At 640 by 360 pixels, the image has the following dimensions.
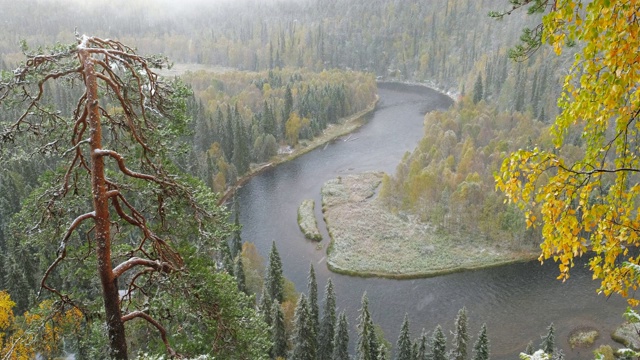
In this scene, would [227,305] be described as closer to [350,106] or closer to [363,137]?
[363,137]

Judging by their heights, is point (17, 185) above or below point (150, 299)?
below

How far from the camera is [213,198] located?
10133 millimetres

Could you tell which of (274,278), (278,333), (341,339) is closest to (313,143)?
(274,278)

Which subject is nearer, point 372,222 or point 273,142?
point 372,222

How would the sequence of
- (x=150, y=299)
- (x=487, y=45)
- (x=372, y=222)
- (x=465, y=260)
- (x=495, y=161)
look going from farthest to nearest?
(x=487, y=45), (x=495, y=161), (x=372, y=222), (x=465, y=260), (x=150, y=299)

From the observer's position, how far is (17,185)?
5903cm

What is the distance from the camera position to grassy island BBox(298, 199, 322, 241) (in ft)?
207

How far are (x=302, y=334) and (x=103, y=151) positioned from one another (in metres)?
30.5

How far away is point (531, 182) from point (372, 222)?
2469 inches

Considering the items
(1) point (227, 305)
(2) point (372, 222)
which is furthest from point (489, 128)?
(1) point (227, 305)

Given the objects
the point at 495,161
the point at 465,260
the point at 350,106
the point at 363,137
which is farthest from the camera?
the point at 350,106

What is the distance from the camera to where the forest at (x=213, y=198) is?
6.00m

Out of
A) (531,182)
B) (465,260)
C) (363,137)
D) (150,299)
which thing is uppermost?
(531,182)

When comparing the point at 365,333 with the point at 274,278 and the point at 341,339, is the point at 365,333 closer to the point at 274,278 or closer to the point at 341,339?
the point at 341,339
